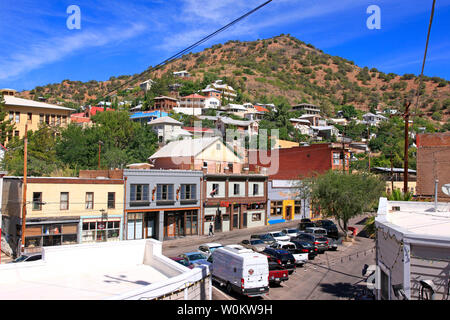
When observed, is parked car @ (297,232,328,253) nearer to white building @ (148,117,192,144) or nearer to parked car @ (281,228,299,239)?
parked car @ (281,228,299,239)

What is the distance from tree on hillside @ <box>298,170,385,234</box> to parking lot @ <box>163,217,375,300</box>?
3293mm

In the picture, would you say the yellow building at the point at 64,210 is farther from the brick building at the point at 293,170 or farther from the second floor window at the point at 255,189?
the brick building at the point at 293,170

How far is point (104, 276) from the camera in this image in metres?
13.1

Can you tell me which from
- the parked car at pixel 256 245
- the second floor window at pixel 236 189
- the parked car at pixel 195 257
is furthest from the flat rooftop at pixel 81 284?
the second floor window at pixel 236 189

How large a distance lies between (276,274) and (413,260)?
11677 millimetres

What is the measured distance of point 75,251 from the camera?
46.9ft

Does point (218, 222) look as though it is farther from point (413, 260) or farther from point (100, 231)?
point (413, 260)

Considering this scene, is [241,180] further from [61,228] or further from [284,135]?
[284,135]

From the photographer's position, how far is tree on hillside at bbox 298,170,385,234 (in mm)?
33500

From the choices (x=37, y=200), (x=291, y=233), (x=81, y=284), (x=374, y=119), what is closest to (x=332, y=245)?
(x=291, y=233)

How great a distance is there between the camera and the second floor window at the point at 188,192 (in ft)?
133

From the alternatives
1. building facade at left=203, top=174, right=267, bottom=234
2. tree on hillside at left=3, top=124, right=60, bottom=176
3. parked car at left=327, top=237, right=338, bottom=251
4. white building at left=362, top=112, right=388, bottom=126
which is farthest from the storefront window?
white building at left=362, top=112, right=388, bottom=126

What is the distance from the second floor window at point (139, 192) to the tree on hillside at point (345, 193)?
16.5 meters
